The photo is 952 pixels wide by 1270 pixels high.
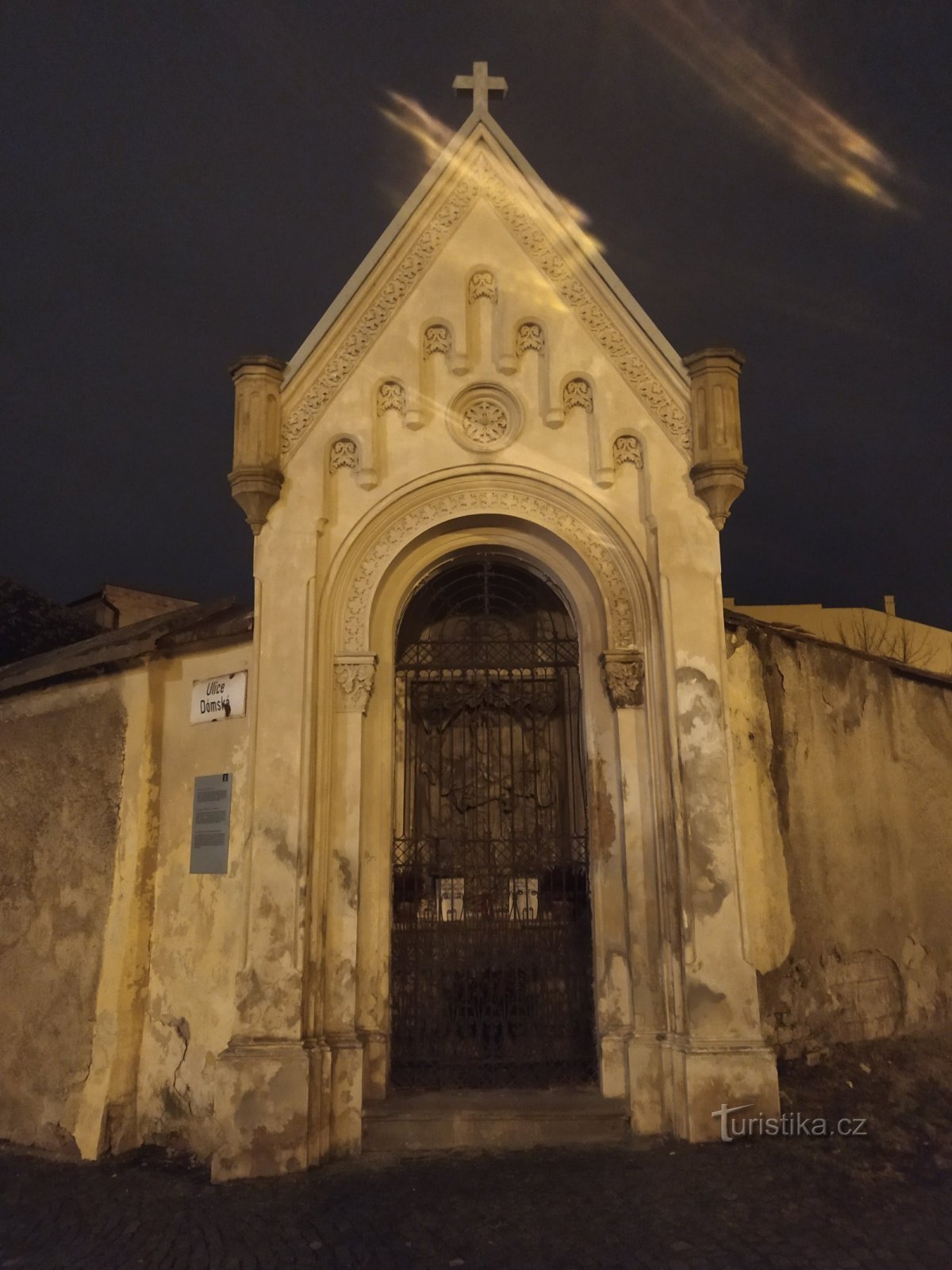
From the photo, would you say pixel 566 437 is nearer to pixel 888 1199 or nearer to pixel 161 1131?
pixel 888 1199

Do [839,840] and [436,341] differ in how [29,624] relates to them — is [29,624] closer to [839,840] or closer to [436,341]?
[436,341]

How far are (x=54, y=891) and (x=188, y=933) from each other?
1.46 m

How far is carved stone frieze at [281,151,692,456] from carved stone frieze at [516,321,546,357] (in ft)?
1.18

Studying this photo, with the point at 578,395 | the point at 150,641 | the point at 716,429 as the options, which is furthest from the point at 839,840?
the point at 150,641

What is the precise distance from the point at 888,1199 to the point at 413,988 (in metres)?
3.63

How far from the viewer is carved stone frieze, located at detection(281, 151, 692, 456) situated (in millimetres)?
8195

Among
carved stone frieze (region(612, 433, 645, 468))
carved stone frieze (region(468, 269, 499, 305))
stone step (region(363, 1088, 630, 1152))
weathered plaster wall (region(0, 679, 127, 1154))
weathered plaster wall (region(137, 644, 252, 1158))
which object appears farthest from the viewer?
carved stone frieze (region(468, 269, 499, 305))

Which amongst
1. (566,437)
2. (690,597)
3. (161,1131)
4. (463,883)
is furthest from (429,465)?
(161,1131)

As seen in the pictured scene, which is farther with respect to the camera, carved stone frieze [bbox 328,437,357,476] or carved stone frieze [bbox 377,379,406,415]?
carved stone frieze [bbox 377,379,406,415]

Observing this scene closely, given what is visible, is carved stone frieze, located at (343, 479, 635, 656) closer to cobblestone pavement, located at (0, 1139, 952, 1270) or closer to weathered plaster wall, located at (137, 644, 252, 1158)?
weathered plaster wall, located at (137, 644, 252, 1158)

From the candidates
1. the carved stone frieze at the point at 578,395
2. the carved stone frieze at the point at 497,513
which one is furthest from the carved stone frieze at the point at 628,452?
the carved stone frieze at the point at 497,513

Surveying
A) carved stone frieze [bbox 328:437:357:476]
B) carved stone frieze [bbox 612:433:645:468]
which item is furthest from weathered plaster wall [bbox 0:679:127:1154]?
carved stone frieze [bbox 612:433:645:468]

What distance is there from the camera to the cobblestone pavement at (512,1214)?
17.2ft

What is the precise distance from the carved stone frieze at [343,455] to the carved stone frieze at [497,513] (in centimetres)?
66
